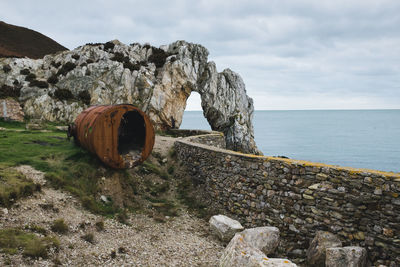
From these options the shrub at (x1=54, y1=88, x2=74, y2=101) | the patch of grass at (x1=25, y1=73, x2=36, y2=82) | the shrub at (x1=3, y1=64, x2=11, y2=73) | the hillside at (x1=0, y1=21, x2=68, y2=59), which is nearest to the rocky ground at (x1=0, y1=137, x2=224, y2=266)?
the shrub at (x1=54, y1=88, x2=74, y2=101)

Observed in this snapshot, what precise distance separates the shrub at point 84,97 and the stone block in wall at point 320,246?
2881 cm

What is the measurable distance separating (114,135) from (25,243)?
516cm

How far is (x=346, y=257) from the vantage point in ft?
20.0

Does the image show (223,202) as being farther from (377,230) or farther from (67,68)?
(67,68)

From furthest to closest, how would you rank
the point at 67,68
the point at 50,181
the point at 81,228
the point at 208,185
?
the point at 67,68 < the point at 208,185 < the point at 50,181 < the point at 81,228

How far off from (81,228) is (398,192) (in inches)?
338

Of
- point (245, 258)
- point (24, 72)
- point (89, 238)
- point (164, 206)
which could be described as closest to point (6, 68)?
point (24, 72)

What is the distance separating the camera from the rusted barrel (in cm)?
978

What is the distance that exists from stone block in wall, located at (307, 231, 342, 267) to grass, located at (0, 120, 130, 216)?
6.70 meters

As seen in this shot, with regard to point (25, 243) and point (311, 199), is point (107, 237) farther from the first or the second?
point (311, 199)

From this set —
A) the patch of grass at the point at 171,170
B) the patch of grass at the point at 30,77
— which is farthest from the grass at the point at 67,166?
the patch of grass at the point at 30,77

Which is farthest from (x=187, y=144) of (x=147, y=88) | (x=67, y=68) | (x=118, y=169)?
(x=67, y=68)

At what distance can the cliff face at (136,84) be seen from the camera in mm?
28609

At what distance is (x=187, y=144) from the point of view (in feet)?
46.0
